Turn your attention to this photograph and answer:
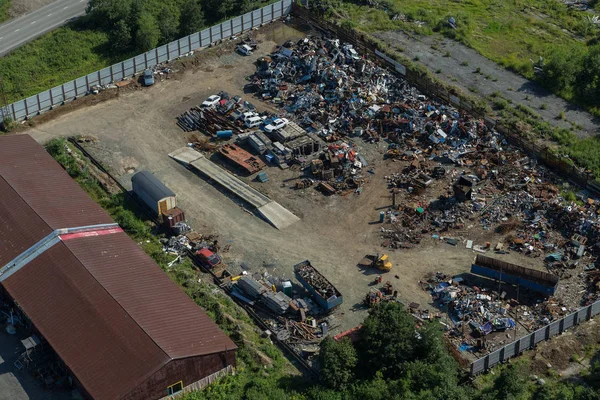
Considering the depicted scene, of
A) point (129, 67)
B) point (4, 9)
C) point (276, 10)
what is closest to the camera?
point (129, 67)

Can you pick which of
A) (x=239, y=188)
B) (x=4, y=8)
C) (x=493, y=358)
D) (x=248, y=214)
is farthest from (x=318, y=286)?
(x=4, y=8)

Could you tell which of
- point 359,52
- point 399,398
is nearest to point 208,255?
point 399,398

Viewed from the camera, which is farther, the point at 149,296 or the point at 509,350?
the point at 149,296

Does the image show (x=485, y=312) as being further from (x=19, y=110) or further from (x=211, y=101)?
(x=19, y=110)

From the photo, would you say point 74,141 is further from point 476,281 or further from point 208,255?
point 476,281

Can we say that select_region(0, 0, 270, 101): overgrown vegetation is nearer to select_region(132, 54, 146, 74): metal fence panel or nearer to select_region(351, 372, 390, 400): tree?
select_region(132, 54, 146, 74): metal fence panel

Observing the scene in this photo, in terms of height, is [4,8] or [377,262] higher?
[4,8]
